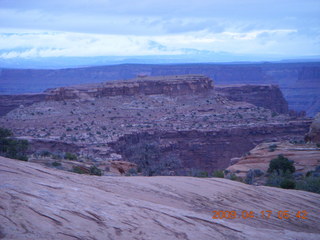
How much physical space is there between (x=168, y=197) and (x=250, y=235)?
2384 millimetres

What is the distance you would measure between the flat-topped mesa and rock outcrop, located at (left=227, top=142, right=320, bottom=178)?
27.1 m

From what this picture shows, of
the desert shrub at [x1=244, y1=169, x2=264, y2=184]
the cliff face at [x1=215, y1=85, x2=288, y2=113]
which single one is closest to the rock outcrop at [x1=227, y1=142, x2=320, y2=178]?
the desert shrub at [x1=244, y1=169, x2=264, y2=184]

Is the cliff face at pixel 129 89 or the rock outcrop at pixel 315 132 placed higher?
the cliff face at pixel 129 89

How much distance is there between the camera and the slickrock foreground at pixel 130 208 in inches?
276

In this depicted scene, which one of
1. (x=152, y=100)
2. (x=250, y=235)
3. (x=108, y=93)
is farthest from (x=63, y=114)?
(x=250, y=235)

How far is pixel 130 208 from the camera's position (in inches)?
336

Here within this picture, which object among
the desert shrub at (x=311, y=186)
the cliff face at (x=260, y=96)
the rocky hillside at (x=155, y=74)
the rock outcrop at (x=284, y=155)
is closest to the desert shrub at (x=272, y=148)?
the rock outcrop at (x=284, y=155)

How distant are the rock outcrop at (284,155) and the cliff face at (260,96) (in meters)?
38.4

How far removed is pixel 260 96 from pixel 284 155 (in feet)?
141

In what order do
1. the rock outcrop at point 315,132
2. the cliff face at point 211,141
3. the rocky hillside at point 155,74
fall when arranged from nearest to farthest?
the rock outcrop at point 315,132, the cliff face at point 211,141, the rocky hillside at point 155,74

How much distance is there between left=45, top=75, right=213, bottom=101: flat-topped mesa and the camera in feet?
167

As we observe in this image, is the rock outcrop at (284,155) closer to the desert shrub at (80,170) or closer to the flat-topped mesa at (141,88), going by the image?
the desert shrub at (80,170)

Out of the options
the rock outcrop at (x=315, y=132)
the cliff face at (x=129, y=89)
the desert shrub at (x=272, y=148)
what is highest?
the cliff face at (x=129, y=89)

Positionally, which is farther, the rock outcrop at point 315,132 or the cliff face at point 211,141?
the cliff face at point 211,141
